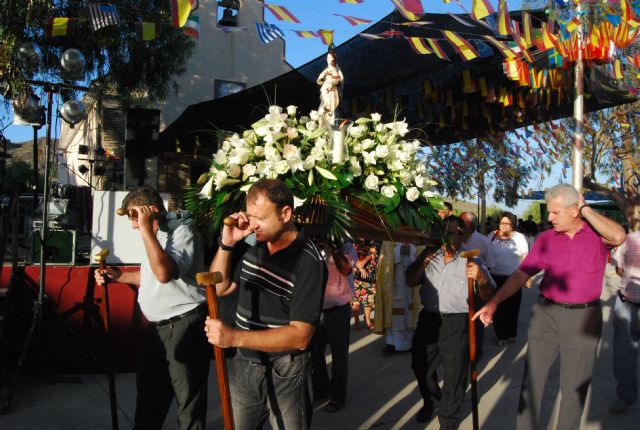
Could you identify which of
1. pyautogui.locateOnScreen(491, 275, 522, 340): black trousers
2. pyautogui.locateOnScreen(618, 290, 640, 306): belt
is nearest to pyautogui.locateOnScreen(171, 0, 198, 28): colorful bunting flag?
pyautogui.locateOnScreen(618, 290, 640, 306): belt

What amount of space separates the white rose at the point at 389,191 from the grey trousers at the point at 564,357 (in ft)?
5.60

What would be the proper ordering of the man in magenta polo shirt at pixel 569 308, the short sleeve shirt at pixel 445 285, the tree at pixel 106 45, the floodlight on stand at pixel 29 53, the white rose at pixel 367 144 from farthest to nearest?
1. the tree at pixel 106 45
2. the floodlight on stand at pixel 29 53
3. the short sleeve shirt at pixel 445 285
4. the man in magenta polo shirt at pixel 569 308
5. the white rose at pixel 367 144

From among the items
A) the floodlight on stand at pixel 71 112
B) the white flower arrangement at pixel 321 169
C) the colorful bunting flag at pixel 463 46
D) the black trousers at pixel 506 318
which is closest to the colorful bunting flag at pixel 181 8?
the colorful bunting flag at pixel 463 46

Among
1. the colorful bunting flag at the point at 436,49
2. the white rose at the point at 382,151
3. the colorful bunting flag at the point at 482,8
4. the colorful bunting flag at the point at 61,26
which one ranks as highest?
the colorful bunting flag at the point at 61,26

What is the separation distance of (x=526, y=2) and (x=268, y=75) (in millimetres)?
11495

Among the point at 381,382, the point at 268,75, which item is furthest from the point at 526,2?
the point at 381,382

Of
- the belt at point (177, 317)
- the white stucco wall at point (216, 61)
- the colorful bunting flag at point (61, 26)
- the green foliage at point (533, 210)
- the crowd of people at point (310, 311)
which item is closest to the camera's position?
the crowd of people at point (310, 311)

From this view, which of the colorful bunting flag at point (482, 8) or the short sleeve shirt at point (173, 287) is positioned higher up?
the colorful bunting flag at point (482, 8)

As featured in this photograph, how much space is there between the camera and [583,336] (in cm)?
404

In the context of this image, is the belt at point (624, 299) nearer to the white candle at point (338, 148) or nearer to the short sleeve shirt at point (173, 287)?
the white candle at point (338, 148)

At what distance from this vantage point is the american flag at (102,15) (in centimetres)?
737

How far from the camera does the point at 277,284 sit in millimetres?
2799

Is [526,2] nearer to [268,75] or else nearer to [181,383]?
[268,75]

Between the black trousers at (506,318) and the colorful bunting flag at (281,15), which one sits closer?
the colorful bunting flag at (281,15)
